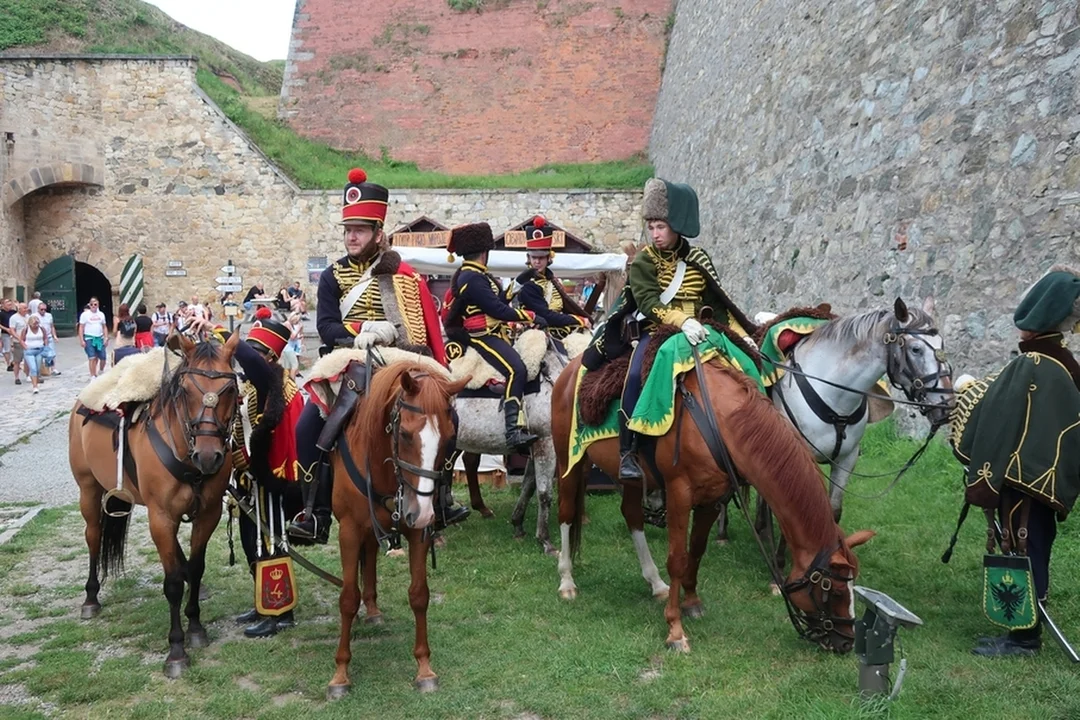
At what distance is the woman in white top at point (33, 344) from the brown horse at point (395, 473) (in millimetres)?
15550

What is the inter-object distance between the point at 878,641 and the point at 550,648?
6.59 feet

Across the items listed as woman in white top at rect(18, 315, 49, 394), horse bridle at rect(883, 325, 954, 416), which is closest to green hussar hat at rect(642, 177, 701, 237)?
horse bridle at rect(883, 325, 954, 416)

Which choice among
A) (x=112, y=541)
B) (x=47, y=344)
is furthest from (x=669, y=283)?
(x=47, y=344)

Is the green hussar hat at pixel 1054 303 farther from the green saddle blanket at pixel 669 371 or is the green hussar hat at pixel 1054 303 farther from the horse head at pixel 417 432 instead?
the horse head at pixel 417 432

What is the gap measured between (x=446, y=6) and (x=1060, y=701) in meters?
30.4

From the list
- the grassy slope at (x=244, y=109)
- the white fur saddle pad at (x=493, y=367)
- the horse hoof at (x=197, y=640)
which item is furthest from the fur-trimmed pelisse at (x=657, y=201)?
the grassy slope at (x=244, y=109)

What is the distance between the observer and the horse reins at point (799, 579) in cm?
444

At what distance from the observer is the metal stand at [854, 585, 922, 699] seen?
4.05 m

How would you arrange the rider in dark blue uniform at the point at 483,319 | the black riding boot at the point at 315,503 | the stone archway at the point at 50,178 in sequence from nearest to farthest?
the black riding boot at the point at 315,503
the rider in dark blue uniform at the point at 483,319
the stone archway at the point at 50,178

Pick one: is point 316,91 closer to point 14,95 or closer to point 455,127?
point 455,127

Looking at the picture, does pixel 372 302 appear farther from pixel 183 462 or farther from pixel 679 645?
Answer: pixel 679 645

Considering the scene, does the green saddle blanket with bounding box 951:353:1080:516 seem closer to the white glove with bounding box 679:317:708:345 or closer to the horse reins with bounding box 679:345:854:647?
the horse reins with bounding box 679:345:854:647

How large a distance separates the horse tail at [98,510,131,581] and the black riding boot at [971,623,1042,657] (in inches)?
225

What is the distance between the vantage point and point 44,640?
5.59 metres
